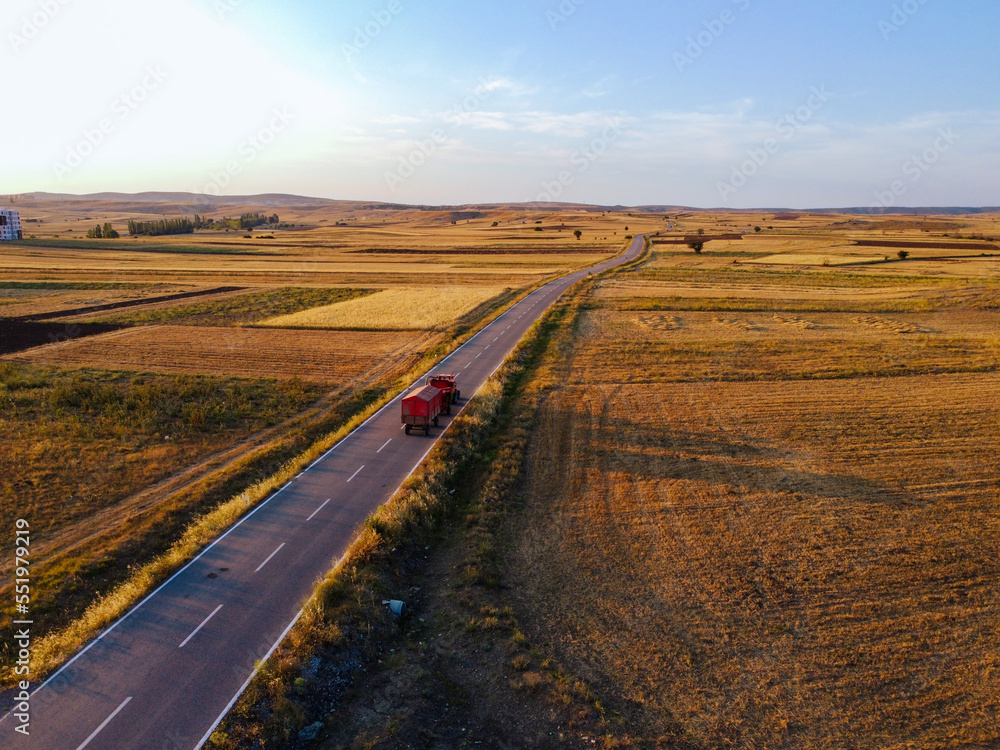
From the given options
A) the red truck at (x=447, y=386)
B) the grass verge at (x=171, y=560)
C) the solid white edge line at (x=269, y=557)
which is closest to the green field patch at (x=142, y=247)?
the red truck at (x=447, y=386)

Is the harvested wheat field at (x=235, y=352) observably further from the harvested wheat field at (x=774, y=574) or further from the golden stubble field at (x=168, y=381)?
the harvested wheat field at (x=774, y=574)

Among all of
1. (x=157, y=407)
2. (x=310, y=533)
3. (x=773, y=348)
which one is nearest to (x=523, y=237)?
(x=773, y=348)

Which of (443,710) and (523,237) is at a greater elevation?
(523,237)

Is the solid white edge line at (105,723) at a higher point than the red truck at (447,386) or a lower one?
lower

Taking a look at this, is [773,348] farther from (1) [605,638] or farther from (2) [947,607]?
(1) [605,638]

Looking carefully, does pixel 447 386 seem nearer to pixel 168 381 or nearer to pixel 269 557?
pixel 269 557

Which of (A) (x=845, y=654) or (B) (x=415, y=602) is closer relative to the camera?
(A) (x=845, y=654)
